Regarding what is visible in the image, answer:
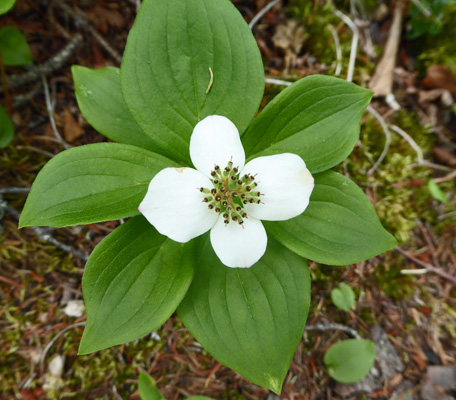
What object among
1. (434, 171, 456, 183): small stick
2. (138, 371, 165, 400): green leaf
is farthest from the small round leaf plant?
(434, 171, 456, 183): small stick

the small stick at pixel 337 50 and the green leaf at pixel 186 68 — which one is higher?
the green leaf at pixel 186 68

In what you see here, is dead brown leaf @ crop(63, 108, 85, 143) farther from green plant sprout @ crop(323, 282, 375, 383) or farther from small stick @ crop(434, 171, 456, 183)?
small stick @ crop(434, 171, 456, 183)

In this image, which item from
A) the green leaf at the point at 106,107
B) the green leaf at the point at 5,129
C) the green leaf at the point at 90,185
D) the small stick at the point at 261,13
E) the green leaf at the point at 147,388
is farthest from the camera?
the small stick at the point at 261,13

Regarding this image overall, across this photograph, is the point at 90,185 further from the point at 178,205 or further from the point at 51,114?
the point at 51,114

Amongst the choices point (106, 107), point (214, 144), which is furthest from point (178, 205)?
point (106, 107)

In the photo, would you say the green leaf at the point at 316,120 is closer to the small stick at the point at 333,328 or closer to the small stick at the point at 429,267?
the small stick at the point at 333,328

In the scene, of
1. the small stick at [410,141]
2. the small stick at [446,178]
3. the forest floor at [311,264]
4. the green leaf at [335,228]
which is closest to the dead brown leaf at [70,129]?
the forest floor at [311,264]
